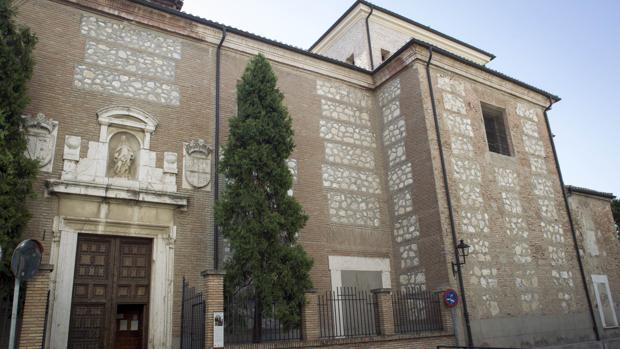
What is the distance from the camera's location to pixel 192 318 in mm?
9266

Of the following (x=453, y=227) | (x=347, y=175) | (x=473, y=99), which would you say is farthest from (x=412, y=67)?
(x=453, y=227)

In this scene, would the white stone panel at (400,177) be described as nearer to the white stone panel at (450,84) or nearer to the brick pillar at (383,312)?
the white stone panel at (450,84)

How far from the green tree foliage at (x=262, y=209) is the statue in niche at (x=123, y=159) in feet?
6.39

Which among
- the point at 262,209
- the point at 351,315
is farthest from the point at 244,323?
the point at 351,315

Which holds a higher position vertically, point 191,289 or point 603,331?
→ point 191,289

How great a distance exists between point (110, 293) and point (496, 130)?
1209 cm

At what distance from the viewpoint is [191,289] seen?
33.0ft

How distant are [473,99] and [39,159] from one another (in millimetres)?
11520

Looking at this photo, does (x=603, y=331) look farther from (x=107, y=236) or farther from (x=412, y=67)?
(x=107, y=236)

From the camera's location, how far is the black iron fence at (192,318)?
8.97m

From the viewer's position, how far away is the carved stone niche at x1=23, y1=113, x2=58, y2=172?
370 inches

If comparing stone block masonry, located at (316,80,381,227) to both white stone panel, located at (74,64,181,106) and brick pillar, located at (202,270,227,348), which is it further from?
brick pillar, located at (202,270,227,348)

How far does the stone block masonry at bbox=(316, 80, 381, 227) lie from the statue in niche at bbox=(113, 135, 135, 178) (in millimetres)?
4959

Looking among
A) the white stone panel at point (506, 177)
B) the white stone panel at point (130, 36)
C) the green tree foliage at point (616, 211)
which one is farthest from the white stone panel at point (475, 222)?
the green tree foliage at point (616, 211)
